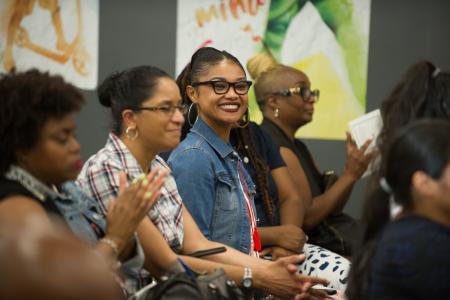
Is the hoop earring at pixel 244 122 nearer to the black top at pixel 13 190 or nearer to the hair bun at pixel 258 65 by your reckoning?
the hair bun at pixel 258 65

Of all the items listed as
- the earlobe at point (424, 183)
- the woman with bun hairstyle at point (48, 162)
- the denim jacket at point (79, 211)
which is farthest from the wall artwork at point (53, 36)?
the earlobe at point (424, 183)

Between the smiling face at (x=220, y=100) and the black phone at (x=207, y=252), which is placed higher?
the smiling face at (x=220, y=100)

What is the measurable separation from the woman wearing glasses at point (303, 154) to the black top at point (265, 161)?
25cm

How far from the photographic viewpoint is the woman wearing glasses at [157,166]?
8.77 ft

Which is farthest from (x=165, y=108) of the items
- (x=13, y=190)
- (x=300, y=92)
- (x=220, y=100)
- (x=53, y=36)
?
(x=53, y=36)

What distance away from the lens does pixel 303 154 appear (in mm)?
4480

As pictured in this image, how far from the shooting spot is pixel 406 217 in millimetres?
2018

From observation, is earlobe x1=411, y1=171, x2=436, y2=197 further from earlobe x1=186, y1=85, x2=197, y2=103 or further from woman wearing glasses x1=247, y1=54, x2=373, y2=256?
woman wearing glasses x1=247, y1=54, x2=373, y2=256

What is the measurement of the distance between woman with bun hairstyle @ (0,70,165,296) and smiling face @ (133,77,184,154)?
1.39 ft

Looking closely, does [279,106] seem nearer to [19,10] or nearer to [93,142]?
[93,142]

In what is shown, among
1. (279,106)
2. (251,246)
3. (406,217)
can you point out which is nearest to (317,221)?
(279,106)

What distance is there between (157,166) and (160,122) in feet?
0.56

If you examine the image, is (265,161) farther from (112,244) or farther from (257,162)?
(112,244)

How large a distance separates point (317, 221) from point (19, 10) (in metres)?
2.73
